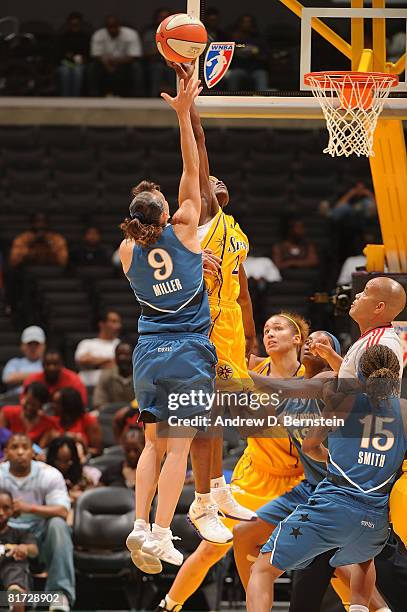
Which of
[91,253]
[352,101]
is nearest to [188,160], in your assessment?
[352,101]

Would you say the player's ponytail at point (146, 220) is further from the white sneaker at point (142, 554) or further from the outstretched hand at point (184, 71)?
the white sneaker at point (142, 554)

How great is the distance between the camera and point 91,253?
16031mm

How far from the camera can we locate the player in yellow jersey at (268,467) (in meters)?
8.20

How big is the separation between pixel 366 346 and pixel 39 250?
912 centimetres

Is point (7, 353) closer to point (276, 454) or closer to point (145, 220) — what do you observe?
point (276, 454)

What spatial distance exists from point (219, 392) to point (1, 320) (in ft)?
26.0

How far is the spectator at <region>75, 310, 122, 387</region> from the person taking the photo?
13875 mm

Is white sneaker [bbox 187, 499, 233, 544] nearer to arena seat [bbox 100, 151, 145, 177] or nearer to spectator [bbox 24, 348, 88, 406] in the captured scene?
spectator [bbox 24, 348, 88, 406]

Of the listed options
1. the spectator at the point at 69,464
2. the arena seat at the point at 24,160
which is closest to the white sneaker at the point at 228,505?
the spectator at the point at 69,464

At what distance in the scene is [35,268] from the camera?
51.6 ft

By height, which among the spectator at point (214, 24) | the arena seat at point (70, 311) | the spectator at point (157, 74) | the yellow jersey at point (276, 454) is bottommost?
the yellow jersey at point (276, 454)

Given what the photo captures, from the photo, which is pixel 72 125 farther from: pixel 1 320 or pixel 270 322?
pixel 270 322

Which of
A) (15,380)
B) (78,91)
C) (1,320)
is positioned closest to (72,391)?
(15,380)

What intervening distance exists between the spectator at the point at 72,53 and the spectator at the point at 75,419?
6368 mm
